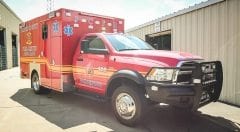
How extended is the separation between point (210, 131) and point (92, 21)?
4.88m

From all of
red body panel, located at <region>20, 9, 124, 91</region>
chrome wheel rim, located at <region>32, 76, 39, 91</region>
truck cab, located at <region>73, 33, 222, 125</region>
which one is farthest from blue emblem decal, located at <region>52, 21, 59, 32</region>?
chrome wheel rim, located at <region>32, 76, 39, 91</region>

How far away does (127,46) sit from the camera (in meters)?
6.89

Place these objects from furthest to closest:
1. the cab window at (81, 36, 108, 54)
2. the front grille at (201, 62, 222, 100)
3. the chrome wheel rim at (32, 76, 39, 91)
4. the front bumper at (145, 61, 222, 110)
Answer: the chrome wheel rim at (32, 76, 39, 91)
the cab window at (81, 36, 108, 54)
the front grille at (201, 62, 222, 100)
the front bumper at (145, 61, 222, 110)

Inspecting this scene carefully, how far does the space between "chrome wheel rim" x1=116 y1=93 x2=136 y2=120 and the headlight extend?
0.71m

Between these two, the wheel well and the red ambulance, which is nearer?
the red ambulance

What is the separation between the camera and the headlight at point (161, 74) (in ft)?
17.0

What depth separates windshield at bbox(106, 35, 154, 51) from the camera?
22.2 ft

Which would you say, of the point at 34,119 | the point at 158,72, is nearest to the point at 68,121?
the point at 34,119

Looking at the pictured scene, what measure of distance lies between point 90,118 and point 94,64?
4.64 ft

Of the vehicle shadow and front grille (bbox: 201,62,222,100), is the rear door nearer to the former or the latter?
the vehicle shadow

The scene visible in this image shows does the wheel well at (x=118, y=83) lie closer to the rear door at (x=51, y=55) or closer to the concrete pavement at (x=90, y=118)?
the concrete pavement at (x=90, y=118)

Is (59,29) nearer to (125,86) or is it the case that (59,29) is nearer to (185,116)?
(125,86)

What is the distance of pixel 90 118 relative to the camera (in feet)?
21.6

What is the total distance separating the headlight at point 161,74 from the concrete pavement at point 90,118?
3.72 ft
